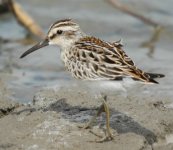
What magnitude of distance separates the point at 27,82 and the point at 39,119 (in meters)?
2.43

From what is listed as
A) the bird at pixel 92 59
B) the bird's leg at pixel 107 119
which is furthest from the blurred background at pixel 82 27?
the bird at pixel 92 59

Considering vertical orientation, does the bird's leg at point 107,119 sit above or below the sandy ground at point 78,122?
above

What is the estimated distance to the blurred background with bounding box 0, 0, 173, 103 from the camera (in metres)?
10.6

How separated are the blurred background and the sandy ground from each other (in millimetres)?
668

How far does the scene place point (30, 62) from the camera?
11383 millimetres

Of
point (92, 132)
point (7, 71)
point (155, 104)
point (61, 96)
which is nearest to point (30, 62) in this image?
point (7, 71)

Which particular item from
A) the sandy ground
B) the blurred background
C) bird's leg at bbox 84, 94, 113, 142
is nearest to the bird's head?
bird's leg at bbox 84, 94, 113, 142

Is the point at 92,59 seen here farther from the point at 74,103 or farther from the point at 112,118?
the point at 74,103

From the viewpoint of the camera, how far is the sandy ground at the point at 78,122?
23.8 ft

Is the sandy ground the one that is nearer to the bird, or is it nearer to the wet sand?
the wet sand

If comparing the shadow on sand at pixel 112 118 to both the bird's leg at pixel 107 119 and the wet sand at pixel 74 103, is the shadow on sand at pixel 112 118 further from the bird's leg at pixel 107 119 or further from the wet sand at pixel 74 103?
the bird's leg at pixel 107 119

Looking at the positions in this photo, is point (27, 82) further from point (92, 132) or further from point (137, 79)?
point (137, 79)

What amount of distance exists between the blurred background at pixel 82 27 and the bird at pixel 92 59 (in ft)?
6.29

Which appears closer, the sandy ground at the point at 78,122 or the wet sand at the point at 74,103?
the sandy ground at the point at 78,122
